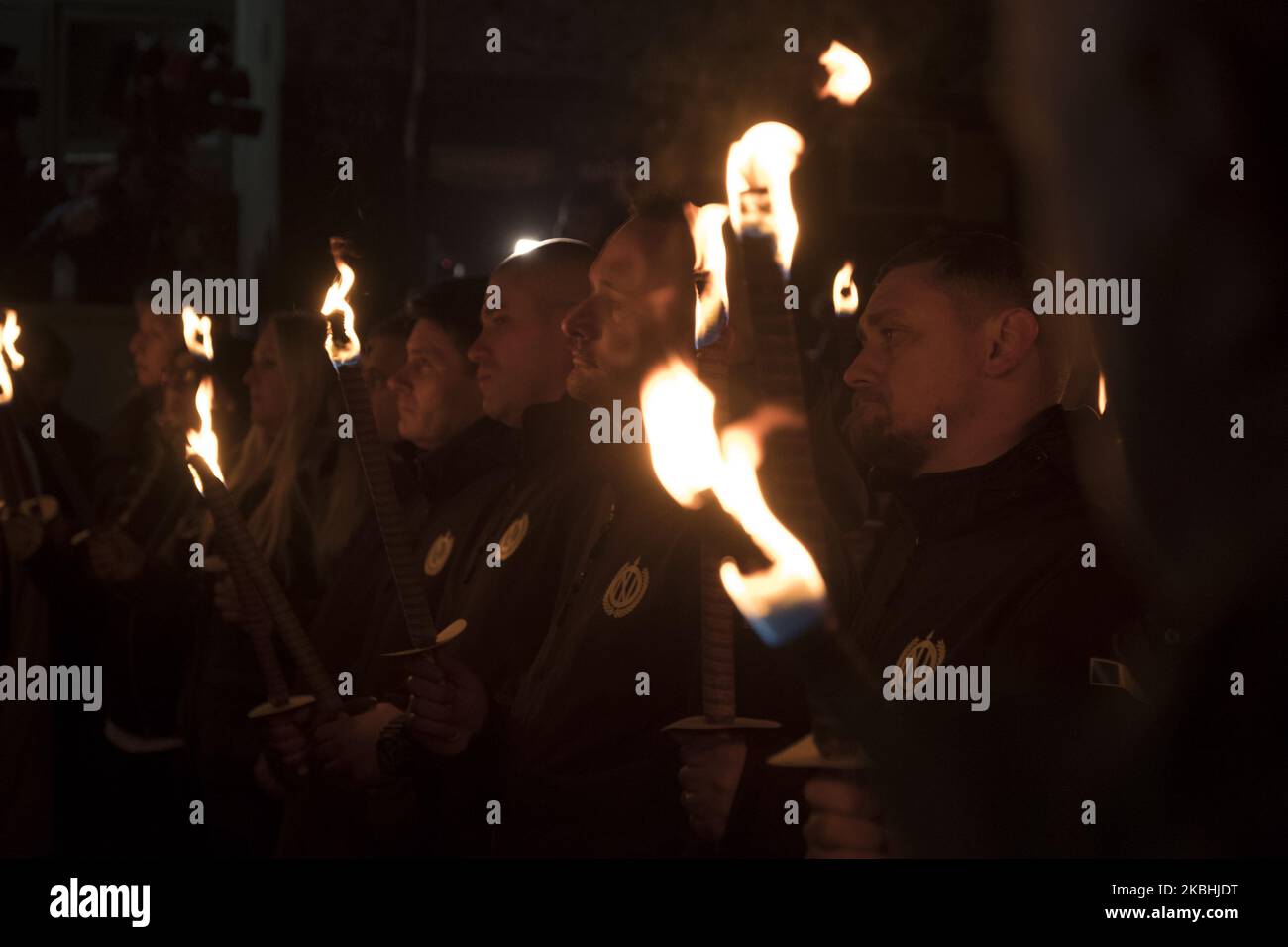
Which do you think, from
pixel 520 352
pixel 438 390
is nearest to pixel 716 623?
pixel 520 352

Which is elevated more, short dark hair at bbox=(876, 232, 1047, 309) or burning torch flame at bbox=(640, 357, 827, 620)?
short dark hair at bbox=(876, 232, 1047, 309)

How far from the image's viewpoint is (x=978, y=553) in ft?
6.68

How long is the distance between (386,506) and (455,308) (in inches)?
59.9

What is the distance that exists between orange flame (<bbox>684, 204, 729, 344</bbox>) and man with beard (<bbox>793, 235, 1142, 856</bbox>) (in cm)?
42

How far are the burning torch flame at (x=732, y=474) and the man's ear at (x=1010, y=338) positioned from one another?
37.6 inches

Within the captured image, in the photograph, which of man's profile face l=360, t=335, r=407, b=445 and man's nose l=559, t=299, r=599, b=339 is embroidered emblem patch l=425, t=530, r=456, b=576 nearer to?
man's profile face l=360, t=335, r=407, b=445

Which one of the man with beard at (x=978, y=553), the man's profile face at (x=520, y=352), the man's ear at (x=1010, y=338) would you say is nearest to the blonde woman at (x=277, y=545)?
the man's profile face at (x=520, y=352)

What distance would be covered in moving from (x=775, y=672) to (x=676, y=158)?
735 cm

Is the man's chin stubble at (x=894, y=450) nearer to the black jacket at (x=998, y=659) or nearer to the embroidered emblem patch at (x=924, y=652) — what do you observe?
the black jacket at (x=998, y=659)

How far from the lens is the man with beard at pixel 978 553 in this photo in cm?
124

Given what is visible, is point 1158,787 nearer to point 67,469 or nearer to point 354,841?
point 354,841

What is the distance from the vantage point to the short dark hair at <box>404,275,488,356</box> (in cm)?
384

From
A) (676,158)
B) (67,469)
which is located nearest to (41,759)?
(67,469)

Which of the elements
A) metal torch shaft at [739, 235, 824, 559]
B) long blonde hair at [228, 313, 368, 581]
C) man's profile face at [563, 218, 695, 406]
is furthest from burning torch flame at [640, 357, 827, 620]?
long blonde hair at [228, 313, 368, 581]
